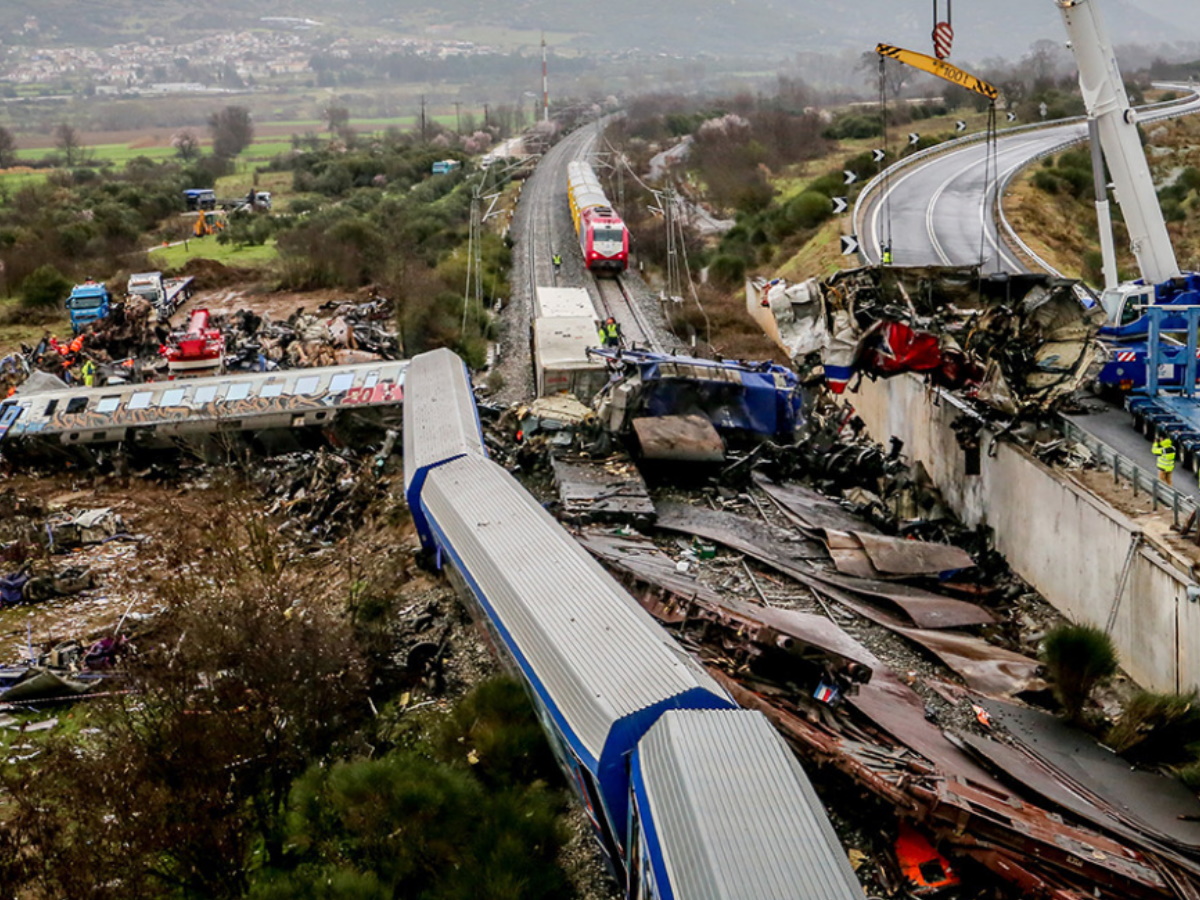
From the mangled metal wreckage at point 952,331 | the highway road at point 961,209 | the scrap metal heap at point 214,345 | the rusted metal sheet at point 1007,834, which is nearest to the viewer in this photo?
the rusted metal sheet at point 1007,834

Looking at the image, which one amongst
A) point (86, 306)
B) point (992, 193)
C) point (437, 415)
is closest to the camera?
point (437, 415)

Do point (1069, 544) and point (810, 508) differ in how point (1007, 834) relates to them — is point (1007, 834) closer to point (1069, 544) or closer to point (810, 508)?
point (1069, 544)

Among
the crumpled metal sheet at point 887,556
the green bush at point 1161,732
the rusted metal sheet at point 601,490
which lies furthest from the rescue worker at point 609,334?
the green bush at point 1161,732

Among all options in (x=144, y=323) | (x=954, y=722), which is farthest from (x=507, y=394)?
(x=954, y=722)

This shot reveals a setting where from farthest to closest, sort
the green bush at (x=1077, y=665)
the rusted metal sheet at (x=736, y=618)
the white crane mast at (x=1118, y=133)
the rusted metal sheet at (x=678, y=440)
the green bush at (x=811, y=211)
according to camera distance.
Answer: the green bush at (x=811, y=211)
the white crane mast at (x=1118, y=133)
the rusted metal sheet at (x=678, y=440)
the green bush at (x=1077, y=665)
the rusted metal sheet at (x=736, y=618)

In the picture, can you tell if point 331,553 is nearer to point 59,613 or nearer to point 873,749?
point 59,613

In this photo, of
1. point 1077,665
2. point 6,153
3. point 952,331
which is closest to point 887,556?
point 1077,665

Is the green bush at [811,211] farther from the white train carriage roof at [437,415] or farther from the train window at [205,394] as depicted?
the train window at [205,394]
